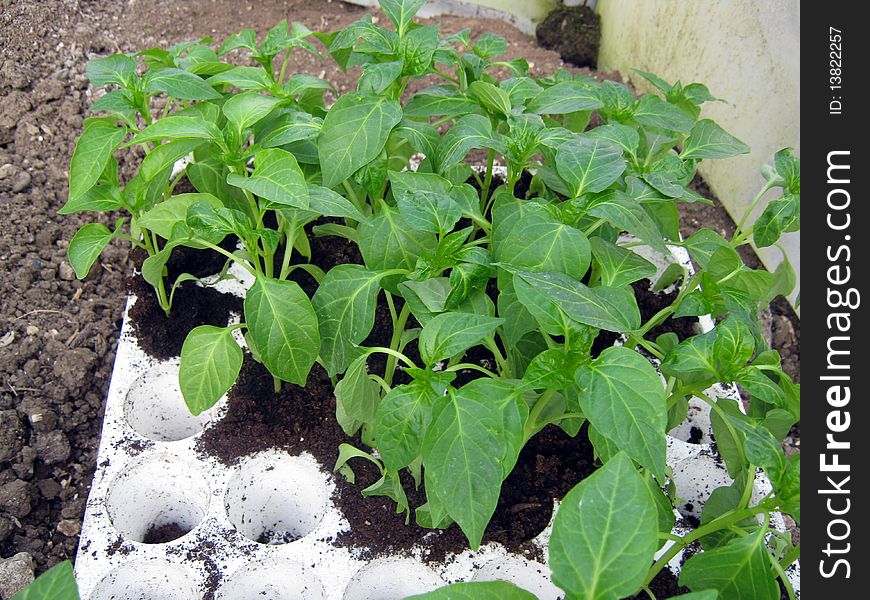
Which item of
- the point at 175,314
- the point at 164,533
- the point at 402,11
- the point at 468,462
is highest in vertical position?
the point at 402,11

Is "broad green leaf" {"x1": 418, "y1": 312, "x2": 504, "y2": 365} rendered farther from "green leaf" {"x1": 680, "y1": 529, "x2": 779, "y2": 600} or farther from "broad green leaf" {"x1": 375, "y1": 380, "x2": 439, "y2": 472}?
"green leaf" {"x1": 680, "y1": 529, "x2": 779, "y2": 600}

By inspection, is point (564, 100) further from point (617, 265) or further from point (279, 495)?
point (279, 495)

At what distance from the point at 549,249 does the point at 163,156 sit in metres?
0.66

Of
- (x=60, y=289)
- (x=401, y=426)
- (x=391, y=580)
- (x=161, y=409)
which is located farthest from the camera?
(x=60, y=289)

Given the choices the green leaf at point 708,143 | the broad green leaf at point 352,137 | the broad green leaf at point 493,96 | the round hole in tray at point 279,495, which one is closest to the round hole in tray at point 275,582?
the round hole in tray at point 279,495

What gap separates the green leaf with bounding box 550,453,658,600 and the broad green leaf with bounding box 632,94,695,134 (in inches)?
29.8

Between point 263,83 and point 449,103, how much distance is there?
322 millimetres

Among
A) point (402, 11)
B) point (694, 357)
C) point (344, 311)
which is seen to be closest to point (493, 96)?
point (402, 11)

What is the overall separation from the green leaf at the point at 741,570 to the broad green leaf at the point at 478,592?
28cm

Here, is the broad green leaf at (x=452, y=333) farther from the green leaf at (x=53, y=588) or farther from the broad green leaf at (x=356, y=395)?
the green leaf at (x=53, y=588)

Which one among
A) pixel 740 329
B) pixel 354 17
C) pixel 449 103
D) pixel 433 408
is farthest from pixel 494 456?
pixel 354 17

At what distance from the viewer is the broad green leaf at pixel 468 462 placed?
919 mm

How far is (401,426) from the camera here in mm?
1004
